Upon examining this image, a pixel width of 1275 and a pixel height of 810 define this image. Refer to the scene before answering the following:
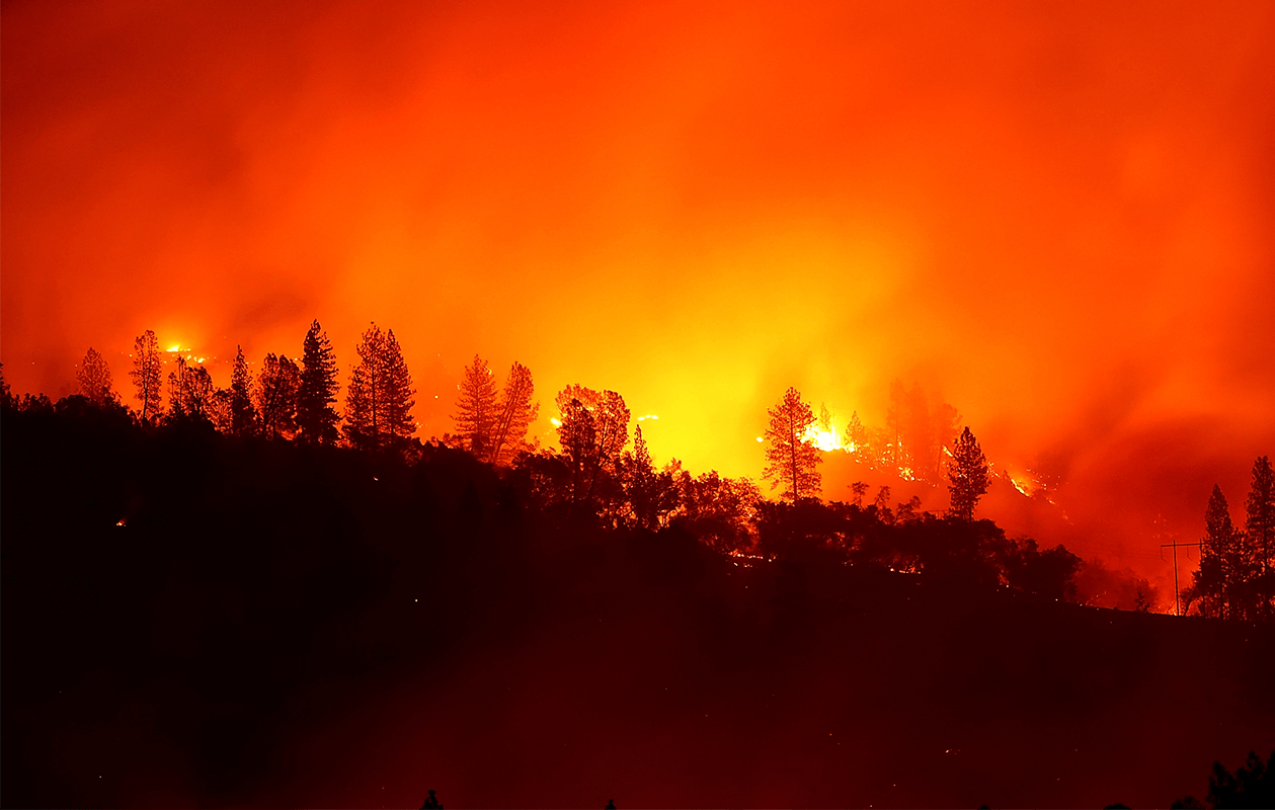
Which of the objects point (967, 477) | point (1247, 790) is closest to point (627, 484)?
point (967, 477)

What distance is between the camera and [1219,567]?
107m

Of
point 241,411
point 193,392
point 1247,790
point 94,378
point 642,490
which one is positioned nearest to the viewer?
point 1247,790

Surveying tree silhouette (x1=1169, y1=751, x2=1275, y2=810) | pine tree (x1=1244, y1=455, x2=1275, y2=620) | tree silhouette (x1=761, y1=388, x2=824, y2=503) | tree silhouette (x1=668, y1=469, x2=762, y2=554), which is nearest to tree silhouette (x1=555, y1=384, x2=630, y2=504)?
tree silhouette (x1=668, y1=469, x2=762, y2=554)

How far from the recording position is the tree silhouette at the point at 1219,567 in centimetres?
10562

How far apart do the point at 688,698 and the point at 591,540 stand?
18618 mm

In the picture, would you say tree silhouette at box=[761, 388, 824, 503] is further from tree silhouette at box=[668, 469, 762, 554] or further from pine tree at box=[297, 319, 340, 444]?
pine tree at box=[297, 319, 340, 444]

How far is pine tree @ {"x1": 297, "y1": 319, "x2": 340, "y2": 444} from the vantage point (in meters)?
89.4

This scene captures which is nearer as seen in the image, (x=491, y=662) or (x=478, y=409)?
(x=491, y=662)

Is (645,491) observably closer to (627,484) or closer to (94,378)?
(627,484)

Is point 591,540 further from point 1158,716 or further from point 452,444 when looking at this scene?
point 1158,716

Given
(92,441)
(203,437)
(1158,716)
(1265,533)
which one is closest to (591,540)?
(203,437)

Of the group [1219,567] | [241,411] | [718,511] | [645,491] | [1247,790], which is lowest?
[1247,790]

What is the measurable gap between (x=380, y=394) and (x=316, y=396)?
6.35 meters

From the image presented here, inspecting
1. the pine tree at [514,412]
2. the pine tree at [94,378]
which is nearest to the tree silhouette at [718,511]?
the pine tree at [514,412]
